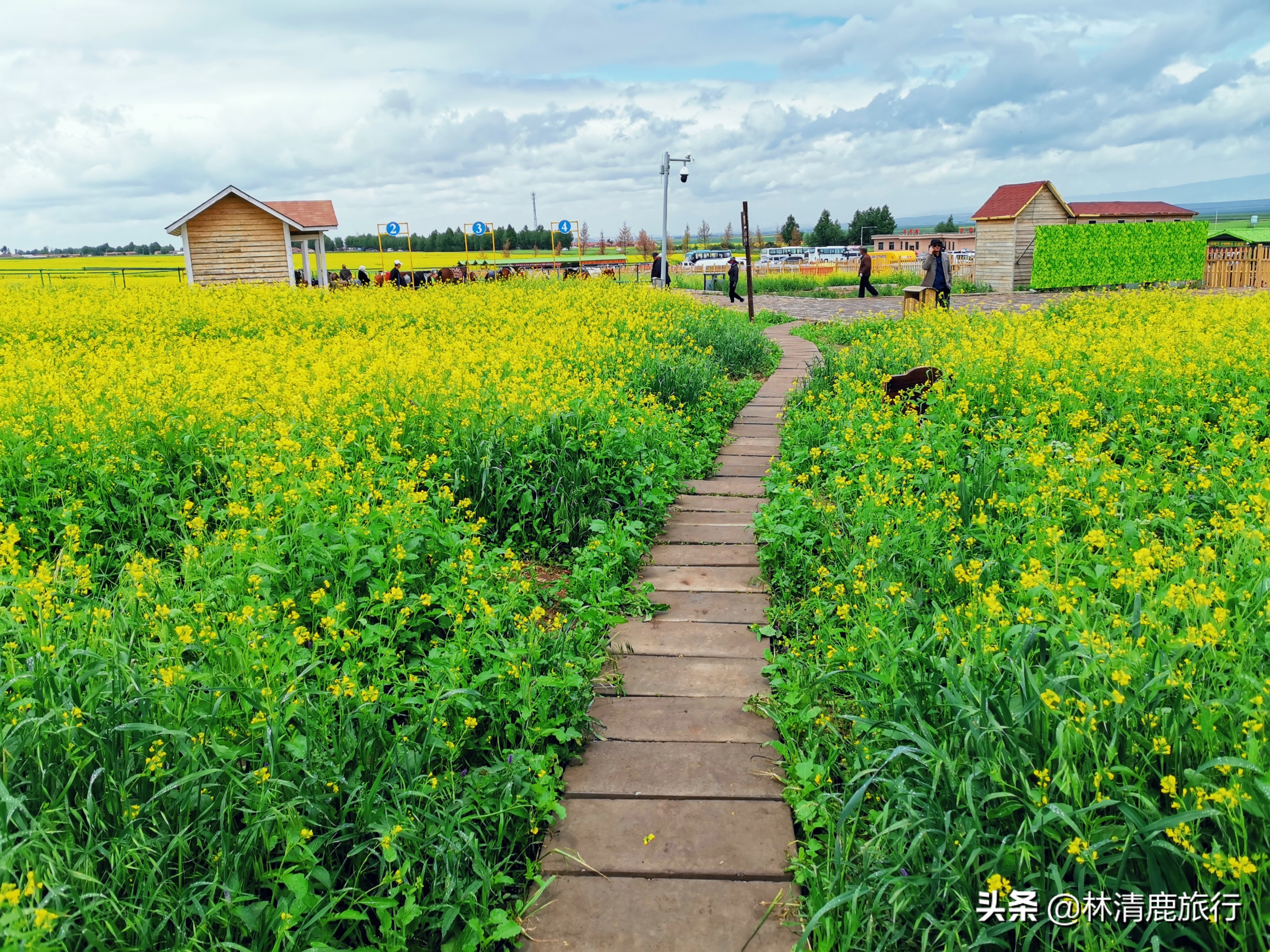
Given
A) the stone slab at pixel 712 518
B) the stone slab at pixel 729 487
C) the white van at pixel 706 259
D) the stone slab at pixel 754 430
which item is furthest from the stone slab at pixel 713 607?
the white van at pixel 706 259

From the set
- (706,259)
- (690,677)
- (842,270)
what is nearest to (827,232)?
(706,259)

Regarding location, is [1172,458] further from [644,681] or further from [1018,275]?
[1018,275]

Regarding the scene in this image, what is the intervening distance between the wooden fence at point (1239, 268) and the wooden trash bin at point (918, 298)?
19.1 m

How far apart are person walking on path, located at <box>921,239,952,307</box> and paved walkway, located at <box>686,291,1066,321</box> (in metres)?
1.63

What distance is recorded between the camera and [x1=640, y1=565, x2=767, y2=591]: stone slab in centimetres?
526

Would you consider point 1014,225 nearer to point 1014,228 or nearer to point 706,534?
point 1014,228

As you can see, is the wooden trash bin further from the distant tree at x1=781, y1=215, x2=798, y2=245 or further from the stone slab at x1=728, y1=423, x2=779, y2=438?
the distant tree at x1=781, y1=215, x2=798, y2=245

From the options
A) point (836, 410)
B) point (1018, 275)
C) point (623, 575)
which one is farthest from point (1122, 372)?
point (1018, 275)

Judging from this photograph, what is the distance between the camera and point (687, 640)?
15.2ft

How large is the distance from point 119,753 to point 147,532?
106 inches

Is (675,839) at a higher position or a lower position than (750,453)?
lower

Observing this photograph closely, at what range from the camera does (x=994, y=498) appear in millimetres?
5305

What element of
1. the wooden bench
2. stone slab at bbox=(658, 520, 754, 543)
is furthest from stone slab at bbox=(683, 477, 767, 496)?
the wooden bench

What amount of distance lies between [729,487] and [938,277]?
32.5ft
